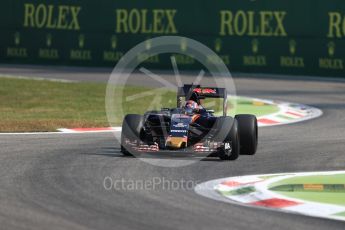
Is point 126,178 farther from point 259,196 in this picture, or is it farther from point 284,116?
point 284,116

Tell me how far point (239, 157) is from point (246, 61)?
19.2m

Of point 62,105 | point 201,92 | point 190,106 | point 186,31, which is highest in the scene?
point 186,31

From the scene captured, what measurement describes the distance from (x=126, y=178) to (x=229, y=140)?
234cm

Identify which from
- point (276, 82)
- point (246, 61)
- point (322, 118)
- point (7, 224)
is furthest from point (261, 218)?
point (246, 61)

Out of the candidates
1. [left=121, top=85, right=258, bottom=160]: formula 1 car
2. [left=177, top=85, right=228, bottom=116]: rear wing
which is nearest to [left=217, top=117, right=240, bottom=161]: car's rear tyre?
[left=121, top=85, right=258, bottom=160]: formula 1 car

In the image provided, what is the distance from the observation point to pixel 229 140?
13938 millimetres

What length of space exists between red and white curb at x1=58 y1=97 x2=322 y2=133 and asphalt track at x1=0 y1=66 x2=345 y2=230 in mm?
590

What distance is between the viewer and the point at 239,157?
14.6 meters

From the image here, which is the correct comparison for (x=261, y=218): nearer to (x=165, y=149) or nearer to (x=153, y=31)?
(x=165, y=149)

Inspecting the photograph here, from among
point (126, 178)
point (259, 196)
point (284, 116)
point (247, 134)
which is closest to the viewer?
point (259, 196)

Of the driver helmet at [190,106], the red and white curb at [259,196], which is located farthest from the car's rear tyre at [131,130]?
the red and white curb at [259,196]

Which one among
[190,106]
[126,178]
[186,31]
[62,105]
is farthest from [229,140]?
[186,31]

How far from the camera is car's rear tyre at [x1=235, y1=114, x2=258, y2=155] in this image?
579 inches

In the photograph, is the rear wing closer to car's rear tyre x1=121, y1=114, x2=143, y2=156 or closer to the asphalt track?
car's rear tyre x1=121, y1=114, x2=143, y2=156
